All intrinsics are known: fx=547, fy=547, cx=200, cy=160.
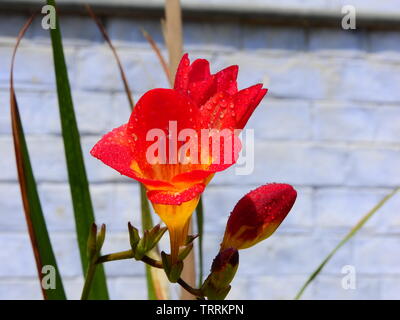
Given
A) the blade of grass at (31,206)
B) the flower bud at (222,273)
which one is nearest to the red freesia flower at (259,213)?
the flower bud at (222,273)

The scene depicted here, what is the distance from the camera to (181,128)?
186mm

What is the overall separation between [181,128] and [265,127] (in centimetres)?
61

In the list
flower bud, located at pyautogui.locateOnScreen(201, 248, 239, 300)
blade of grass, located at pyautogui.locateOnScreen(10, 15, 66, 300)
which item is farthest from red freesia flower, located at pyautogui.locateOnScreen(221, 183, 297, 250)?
blade of grass, located at pyautogui.locateOnScreen(10, 15, 66, 300)

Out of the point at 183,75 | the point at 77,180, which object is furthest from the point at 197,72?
the point at 77,180

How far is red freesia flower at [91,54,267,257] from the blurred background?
57 centimetres

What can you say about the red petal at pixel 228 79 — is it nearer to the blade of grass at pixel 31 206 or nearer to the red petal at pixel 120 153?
the red petal at pixel 120 153

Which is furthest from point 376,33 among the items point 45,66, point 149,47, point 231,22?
point 45,66

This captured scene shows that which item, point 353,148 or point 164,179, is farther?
point 353,148

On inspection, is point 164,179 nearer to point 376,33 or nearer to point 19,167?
point 19,167

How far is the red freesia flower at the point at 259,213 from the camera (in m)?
0.20

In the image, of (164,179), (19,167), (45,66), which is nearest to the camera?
(164,179)

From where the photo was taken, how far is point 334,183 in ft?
2.63

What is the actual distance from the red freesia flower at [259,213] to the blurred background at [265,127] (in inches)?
21.8

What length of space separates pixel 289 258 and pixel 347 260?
0.29 ft
